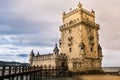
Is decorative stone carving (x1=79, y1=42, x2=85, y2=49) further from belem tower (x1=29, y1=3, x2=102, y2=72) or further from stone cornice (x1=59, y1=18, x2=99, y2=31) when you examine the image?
stone cornice (x1=59, y1=18, x2=99, y2=31)

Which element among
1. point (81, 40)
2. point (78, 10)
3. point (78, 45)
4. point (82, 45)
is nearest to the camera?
point (82, 45)

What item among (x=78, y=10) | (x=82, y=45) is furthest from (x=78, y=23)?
(x=82, y=45)

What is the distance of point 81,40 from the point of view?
49.6 m

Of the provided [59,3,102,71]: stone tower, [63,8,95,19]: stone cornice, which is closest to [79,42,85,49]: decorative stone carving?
[59,3,102,71]: stone tower

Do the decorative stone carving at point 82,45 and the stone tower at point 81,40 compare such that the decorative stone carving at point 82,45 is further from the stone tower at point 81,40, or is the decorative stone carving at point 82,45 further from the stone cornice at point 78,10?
the stone cornice at point 78,10

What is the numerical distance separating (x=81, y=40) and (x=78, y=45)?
1.68 metres

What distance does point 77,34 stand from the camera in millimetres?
51125

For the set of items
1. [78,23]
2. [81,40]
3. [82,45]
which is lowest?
[82,45]

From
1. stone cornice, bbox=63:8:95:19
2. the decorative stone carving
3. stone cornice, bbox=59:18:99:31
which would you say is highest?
stone cornice, bbox=63:8:95:19

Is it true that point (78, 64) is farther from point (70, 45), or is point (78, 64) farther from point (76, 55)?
point (70, 45)

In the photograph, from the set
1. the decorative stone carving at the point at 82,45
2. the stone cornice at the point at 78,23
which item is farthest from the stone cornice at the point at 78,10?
the decorative stone carving at the point at 82,45

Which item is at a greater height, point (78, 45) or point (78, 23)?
point (78, 23)

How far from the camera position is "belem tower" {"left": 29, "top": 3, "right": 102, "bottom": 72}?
160 feet

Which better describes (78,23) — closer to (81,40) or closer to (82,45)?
(81,40)
